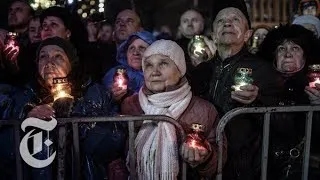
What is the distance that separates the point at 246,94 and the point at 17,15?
3784 millimetres

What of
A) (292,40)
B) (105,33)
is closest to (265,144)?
(292,40)

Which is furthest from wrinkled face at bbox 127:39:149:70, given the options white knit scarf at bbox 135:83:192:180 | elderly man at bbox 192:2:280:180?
white knit scarf at bbox 135:83:192:180

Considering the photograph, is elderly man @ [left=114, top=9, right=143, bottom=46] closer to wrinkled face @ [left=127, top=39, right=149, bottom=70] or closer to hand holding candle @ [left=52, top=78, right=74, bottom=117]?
wrinkled face @ [left=127, top=39, right=149, bottom=70]

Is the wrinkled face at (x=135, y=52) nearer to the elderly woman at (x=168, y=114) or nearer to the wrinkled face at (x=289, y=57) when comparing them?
the elderly woman at (x=168, y=114)

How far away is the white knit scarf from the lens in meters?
3.24

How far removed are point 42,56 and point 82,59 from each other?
52cm

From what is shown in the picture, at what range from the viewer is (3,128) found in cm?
347

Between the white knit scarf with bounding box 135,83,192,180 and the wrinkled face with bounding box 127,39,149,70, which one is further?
the wrinkled face with bounding box 127,39,149,70

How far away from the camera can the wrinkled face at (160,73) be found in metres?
3.50

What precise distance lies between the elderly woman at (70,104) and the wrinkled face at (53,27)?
2.51 feet

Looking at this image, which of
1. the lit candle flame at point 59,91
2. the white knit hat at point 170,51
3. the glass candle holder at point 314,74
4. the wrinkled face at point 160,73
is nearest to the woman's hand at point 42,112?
the lit candle flame at point 59,91

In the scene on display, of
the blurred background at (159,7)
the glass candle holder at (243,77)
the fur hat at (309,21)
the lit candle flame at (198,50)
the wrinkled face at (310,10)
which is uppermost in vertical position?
the blurred background at (159,7)

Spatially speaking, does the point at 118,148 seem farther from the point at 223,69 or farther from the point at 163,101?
the point at 223,69

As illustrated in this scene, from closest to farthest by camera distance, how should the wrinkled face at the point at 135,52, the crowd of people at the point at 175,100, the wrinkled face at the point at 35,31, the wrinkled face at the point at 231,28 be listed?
the crowd of people at the point at 175,100
the wrinkled face at the point at 231,28
the wrinkled face at the point at 135,52
the wrinkled face at the point at 35,31
